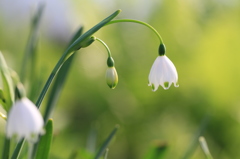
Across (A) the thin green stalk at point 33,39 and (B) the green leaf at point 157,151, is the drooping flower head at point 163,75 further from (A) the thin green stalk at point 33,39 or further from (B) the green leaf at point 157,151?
(A) the thin green stalk at point 33,39

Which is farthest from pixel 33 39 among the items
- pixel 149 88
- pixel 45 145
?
pixel 149 88

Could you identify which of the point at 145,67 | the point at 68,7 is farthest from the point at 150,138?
the point at 68,7

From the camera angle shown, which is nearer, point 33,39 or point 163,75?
point 163,75

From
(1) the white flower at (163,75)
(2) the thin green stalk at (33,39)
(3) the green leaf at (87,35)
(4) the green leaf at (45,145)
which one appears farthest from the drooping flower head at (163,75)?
(2) the thin green stalk at (33,39)

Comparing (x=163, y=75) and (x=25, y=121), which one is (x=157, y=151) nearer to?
(x=163, y=75)

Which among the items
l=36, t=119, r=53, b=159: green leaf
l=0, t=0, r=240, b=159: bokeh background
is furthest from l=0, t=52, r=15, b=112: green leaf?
l=0, t=0, r=240, b=159: bokeh background
